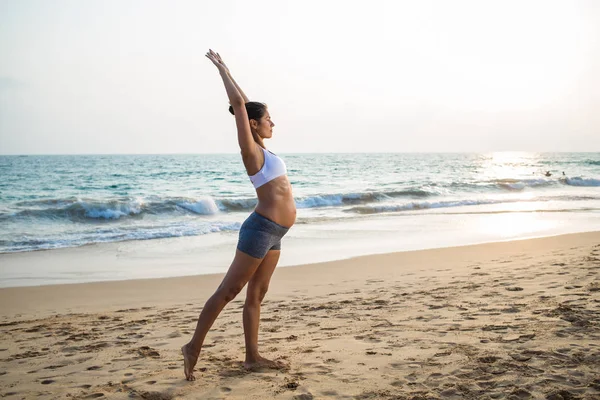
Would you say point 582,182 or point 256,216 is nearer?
point 256,216

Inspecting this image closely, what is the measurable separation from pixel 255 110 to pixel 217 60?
16.1 inches

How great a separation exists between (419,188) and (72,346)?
2796 centimetres

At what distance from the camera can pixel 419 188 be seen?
3130 centimetres

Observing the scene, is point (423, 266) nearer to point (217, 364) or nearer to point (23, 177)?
point (217, 364)

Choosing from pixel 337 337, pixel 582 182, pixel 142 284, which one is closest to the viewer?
pixel 337 337

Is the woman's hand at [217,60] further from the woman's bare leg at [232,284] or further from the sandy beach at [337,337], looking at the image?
the sandy beach at [337,337]

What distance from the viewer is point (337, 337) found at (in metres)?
4.79

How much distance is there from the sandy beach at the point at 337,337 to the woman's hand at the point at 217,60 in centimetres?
211

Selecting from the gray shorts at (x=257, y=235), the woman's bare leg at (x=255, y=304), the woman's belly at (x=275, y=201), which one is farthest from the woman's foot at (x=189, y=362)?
the woman's belly at (x=275, y=201)

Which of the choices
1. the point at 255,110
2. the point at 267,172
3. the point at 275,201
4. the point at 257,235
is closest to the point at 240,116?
the point at 255,110

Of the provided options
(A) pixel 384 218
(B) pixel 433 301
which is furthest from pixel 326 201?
(B) pixel 433 301

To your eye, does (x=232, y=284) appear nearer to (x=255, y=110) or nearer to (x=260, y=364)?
(x=260, y=364)

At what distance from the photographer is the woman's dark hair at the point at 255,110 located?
364 cm

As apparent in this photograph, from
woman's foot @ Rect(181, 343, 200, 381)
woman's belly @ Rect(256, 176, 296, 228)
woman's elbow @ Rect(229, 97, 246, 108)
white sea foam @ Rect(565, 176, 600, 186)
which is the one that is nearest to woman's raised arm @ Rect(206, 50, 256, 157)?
woman's elbow @ Rect(229, 97, 246, 108)
